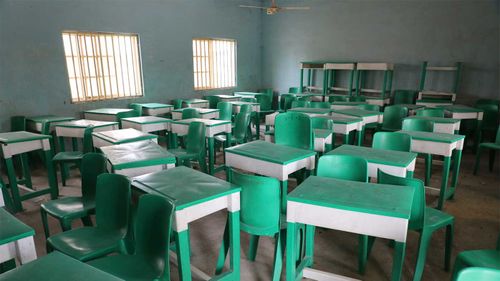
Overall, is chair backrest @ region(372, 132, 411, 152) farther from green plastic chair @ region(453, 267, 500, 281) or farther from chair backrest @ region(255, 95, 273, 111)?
chair backrest @ region(255, 95, 273, 111)

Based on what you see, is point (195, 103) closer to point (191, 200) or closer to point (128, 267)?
point (191, 200)

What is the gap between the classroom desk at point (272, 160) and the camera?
2838 mm

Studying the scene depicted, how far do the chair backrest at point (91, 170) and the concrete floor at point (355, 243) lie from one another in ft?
2.42

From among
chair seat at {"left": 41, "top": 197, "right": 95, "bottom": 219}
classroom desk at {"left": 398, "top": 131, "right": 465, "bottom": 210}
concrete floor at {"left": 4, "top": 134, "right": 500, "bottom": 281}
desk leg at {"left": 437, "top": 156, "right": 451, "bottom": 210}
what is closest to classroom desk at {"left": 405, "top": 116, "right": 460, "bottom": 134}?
classroom desk at {"left": 398, "top": 131, "right": 465, "bottom": 210}

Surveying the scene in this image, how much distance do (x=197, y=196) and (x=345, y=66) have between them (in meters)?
7.19

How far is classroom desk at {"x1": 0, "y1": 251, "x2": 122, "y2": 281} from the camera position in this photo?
4.44 ft

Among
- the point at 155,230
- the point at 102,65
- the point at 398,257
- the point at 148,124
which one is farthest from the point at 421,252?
the point at 102,65

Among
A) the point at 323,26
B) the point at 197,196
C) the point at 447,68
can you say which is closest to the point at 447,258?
the point at 197,196

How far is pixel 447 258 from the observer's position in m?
2.72

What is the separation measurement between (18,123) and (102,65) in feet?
6.56

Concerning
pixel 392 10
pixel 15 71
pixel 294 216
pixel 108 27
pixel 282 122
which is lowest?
pixel 294 216

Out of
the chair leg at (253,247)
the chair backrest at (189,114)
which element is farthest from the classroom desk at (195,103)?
the chair leg at (253,247)

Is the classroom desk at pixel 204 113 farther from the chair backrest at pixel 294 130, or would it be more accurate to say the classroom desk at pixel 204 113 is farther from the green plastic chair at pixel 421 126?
the green plastic chair at pixel 421 126

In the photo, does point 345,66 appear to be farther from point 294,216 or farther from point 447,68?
point 294,216
